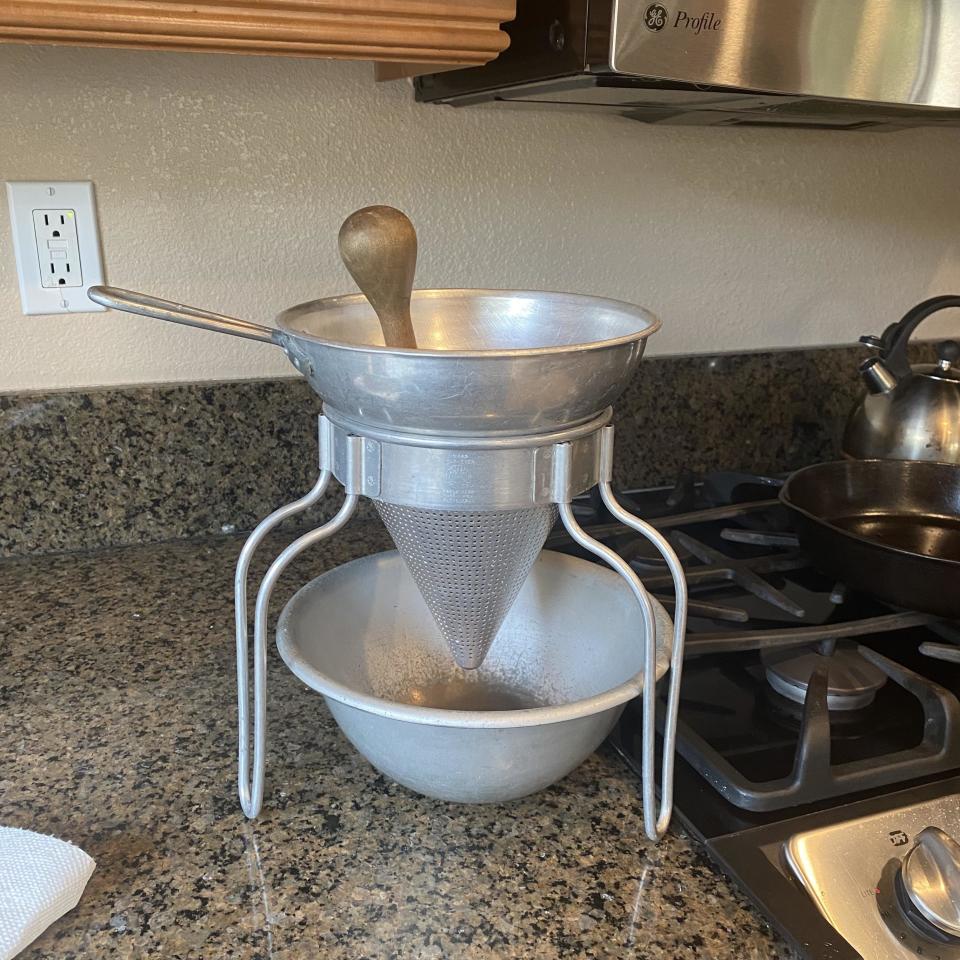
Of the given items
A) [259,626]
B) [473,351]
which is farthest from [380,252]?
[259,626]

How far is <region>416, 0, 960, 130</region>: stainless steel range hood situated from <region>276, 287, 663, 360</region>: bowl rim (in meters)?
0.15

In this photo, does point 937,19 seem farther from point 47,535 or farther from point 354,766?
point 47,535

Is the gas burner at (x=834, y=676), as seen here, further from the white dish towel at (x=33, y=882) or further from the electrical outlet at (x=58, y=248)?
the electrical outlet at (x=58, y=248)

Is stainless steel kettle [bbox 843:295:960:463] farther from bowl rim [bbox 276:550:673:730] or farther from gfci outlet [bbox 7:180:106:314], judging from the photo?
gfci outlet [bbox 7:180:106:314]

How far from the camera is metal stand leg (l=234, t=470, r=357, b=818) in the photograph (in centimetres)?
52

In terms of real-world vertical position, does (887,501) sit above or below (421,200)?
below

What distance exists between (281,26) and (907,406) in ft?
2.33

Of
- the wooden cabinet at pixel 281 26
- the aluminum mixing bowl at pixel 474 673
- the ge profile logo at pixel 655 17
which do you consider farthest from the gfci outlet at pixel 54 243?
the ge profile logo at pixel 655 17

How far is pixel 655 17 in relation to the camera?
580 mm

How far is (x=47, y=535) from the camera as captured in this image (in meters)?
0.86

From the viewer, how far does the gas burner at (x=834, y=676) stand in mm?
666

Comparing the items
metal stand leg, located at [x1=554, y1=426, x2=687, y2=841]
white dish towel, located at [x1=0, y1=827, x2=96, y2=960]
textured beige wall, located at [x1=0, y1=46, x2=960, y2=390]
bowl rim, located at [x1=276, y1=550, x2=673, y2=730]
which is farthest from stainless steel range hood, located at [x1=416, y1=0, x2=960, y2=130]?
white dish towel, located at [x1=0, y1=827, x2=96, y2=960]

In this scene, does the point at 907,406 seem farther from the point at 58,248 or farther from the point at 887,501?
the point at 58,248

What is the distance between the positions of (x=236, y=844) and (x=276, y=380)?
1.58 ft
